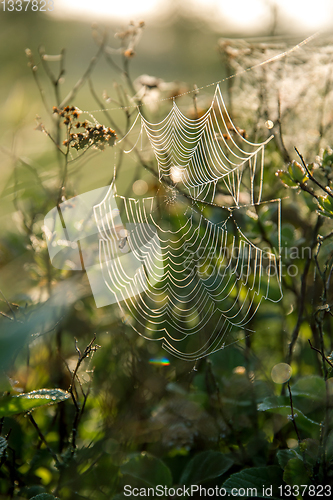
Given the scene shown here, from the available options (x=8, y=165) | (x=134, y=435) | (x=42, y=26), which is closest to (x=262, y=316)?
(x=134, y=435)

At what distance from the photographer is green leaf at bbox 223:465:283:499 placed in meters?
0.84

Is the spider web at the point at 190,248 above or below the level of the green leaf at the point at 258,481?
above

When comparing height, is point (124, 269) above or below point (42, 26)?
below

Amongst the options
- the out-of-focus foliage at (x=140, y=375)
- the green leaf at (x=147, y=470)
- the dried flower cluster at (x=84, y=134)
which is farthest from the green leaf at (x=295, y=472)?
the dried flower cluster at (x=84, y=134)

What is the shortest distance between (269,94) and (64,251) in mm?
987

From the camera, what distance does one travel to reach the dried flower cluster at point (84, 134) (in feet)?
2.96

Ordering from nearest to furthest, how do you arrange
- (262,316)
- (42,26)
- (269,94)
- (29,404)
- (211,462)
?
(29,404) → (211,462) → (262,316) → (269,94) → (42,26)

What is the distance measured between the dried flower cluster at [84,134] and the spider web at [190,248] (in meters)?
0.20

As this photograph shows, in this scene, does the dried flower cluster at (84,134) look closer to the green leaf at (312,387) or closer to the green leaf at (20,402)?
the green leaf at (20,402)

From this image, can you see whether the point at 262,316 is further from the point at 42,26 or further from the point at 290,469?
the point at 42,26

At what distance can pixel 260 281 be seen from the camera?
1260 millimetres

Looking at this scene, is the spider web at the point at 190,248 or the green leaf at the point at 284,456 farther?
the spider web at the point at 190,248

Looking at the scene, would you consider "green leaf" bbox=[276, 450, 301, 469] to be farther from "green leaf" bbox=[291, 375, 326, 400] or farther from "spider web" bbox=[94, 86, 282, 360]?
"spider web" bbox=[94, 86, 282, 360]

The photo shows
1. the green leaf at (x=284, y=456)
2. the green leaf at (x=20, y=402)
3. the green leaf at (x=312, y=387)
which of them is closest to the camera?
the green leaf at (x=20, y=402)
